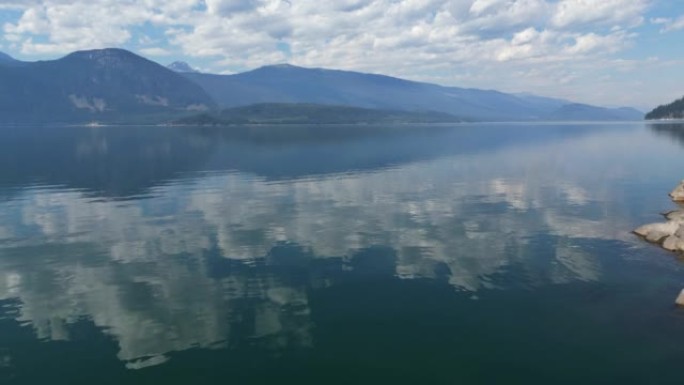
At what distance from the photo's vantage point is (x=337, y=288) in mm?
43750

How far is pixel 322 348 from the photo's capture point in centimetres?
3281

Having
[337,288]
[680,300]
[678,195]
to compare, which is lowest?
[337,288]

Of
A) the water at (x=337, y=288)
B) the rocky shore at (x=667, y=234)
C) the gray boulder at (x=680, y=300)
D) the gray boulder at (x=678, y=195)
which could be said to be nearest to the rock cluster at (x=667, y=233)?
the rocky shore at (x=667, y=234)

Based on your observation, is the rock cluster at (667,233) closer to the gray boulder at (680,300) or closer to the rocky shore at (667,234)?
the rocky shore at (667,234)

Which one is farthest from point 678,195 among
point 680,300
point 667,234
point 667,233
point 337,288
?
point 337,288

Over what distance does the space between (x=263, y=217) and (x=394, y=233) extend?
19754 mm

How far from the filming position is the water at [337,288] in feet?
101

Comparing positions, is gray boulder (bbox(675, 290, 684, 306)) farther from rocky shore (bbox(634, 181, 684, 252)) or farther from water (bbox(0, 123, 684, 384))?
rocky shore (bbox(634, 181, 684, 252))

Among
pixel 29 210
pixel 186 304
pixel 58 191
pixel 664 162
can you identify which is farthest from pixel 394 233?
pixel 664 162

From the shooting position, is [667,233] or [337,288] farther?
[667,233]

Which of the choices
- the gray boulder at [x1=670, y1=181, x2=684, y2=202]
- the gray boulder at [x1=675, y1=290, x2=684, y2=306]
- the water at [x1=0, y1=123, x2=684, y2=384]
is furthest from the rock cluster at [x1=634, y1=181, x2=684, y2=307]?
the gray boulder at [x1=670, y1=181, x2=684, y2=202]

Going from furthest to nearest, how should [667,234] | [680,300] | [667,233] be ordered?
[667,233] < [667,234] < [680,300]

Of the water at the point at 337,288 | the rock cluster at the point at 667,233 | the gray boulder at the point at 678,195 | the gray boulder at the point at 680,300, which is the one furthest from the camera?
the gray boulder at the point at 678,195

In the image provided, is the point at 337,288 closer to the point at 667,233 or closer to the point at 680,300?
the point at 680,300
